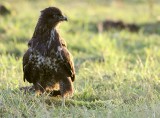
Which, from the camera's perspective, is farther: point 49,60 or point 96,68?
point 96,68

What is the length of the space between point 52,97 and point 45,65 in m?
0.49

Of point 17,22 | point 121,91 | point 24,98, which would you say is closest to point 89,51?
point 17,22

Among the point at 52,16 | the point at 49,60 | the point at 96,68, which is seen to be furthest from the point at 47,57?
the point at 96,68

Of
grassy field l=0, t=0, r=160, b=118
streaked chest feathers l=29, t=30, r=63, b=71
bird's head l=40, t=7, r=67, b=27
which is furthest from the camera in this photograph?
bird's head l=40, t=7, r=67, b=27

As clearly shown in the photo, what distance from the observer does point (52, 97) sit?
23.1 feet

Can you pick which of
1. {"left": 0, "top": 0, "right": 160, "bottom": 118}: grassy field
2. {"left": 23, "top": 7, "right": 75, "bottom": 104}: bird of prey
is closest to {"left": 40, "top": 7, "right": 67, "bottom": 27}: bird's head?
{"left": 23, "top": 7, "right": 75, "bottom": 104}: bird of prey

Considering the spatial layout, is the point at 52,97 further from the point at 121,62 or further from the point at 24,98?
the point at 121,62

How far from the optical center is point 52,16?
7094mm

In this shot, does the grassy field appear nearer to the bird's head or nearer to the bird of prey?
the bird of prey

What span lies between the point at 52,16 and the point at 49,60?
0.64 m

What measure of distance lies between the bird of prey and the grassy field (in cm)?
22

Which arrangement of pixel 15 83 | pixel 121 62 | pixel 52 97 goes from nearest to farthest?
pixel 52 97 → pixel 15 83 → pixel 121 62

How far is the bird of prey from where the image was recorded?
6.82 m

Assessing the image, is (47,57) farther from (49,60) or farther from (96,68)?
(96,68)
